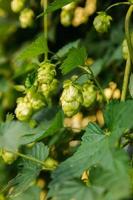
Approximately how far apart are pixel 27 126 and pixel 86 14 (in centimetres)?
58

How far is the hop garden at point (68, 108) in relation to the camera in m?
1.02

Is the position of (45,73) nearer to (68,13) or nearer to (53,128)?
(53,128)

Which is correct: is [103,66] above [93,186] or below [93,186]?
below

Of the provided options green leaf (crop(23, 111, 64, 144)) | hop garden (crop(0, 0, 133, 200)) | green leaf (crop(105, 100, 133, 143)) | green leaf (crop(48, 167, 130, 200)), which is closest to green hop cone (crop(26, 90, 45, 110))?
hop garden (crop(0, 0, 133, 200))

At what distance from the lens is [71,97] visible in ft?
4.05

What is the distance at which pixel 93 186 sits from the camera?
0.96 m

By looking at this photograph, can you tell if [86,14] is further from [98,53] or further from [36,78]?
[36,78]

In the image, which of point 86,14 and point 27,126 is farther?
point 86,14

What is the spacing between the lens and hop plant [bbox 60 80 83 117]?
1.24 meters

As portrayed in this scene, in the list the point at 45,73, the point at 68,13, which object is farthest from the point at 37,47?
the point at 68,13

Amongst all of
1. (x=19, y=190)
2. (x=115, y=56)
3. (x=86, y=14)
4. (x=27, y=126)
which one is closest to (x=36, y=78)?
(x=27, y=126)

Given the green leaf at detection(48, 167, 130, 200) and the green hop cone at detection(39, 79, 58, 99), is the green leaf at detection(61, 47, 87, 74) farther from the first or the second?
the green leaf at detection(48, 167, 130, 200)

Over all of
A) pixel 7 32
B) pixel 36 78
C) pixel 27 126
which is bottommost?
pixel 7 32

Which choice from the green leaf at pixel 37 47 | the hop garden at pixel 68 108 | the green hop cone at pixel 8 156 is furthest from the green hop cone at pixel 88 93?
the green hop cone at pixel 8 156
